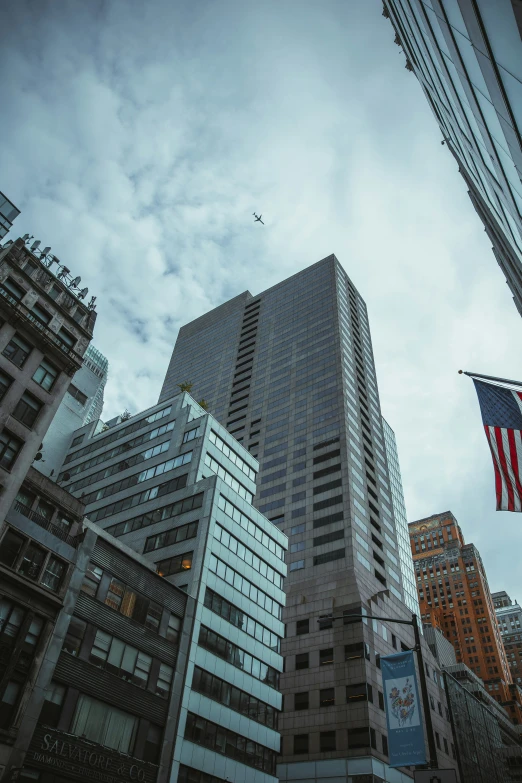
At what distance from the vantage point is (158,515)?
53.6 m

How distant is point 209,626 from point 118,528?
17153 mm

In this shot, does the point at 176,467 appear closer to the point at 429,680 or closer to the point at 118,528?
the point at 118,528

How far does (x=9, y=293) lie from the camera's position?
4000 cm

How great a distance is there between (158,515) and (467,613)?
510 feet

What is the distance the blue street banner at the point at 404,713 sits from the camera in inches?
692

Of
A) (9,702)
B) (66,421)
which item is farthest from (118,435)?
(9,702)

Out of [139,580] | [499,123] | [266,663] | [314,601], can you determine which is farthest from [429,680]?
[499,123]

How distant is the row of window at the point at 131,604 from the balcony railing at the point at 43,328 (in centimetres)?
1542

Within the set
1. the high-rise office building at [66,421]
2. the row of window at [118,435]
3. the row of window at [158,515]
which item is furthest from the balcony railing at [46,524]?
the high-rise office building at [66,421]

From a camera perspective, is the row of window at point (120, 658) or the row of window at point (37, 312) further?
the row of window at point (37, 312)

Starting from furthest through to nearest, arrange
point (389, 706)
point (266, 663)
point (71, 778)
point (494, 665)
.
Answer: point (494, 665)
point (266, 663)
point (71, 778)
point (389, 706)

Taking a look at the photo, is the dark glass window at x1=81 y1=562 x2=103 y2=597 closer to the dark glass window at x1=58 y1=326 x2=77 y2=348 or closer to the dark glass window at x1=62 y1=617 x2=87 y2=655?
the dark glass window at x1=62 y1=617 x2=87 y2=655

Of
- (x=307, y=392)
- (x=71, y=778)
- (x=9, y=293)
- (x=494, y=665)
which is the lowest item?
(x=71, y=778)

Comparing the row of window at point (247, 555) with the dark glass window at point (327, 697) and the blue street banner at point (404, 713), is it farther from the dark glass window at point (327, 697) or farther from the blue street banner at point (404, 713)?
the blue street banner at point (404, 713)
